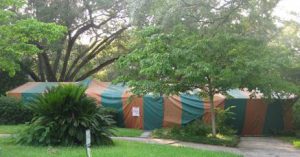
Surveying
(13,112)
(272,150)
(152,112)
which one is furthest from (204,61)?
(13,112)

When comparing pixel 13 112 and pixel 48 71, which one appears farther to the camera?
pixel 48 71

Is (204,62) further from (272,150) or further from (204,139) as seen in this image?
(272,150)

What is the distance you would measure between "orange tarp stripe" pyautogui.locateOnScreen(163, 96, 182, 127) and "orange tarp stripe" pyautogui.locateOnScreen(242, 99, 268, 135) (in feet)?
11.1

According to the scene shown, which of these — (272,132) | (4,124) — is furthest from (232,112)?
(4,124)

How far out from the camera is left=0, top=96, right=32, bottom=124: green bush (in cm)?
2262

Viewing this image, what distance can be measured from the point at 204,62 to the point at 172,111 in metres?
6.91

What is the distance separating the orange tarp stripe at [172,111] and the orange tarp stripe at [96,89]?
367cm

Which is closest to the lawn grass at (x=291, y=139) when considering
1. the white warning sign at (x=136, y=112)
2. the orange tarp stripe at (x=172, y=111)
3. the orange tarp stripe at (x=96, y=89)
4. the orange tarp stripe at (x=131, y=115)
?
the orange tarp stripe at (x=172, y=111)

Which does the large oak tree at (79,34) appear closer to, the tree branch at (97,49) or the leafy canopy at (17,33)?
the tree branch at (97,49)

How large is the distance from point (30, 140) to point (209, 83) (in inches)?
286

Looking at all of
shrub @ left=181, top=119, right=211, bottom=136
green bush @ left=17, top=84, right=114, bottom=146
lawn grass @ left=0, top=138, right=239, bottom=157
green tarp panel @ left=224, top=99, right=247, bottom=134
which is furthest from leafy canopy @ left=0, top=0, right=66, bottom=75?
green tarp panel @ left=224, top=99, right=247, bottom=134

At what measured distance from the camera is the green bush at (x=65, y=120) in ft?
45.0

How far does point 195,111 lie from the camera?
22.5 metres

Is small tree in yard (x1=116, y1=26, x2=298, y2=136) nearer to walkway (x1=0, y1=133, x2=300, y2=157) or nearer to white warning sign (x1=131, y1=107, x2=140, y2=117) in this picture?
walkway (x1=0, y1=133, x2=300, y2=157)
